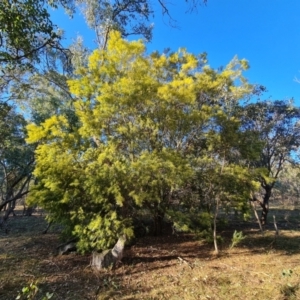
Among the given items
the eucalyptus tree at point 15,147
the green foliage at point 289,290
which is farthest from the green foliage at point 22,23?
the eucalyptus tree at point 15,147

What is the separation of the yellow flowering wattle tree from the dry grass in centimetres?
98

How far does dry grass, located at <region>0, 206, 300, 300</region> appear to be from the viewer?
4.89m

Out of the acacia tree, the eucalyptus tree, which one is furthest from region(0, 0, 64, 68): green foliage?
the acacia tree

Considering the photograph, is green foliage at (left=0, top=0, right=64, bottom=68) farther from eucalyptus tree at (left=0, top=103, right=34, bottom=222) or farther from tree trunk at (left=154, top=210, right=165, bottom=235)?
eucalyptus tree at (left=0, top=103, right=34, bottom=222)

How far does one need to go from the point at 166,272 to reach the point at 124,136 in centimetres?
370

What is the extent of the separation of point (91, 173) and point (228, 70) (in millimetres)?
4903

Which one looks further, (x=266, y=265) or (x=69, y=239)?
(x=69, y=239)

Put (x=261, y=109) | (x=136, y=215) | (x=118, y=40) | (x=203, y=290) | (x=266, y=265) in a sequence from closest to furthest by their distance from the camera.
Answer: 1. (x=203, y=290)
2. (x=266, y=265)
3. (x=118, y=40)
4. (x=136, y=215)
5. (x=261, y=109)

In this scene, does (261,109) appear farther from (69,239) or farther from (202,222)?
(69,239)

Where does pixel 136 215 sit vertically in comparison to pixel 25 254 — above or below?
above

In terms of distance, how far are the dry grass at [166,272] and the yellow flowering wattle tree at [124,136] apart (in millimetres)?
976

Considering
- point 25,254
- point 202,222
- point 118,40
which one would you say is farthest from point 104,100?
point 25,254

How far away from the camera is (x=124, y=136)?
7.54m

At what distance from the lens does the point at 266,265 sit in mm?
6496
